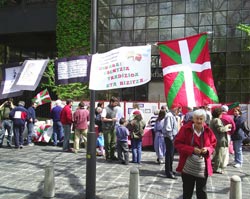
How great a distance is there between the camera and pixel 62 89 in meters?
23.7

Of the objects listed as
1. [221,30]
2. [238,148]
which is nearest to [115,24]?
[221,30]

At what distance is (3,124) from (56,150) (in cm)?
236

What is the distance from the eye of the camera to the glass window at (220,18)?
70.7 feet

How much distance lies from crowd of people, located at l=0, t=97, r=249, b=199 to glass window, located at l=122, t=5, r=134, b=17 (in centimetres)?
1254

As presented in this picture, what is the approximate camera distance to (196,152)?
496 cm

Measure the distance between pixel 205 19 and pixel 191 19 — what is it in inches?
35.6

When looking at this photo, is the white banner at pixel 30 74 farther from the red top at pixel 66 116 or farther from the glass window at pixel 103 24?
the glass window at pixel 103 24

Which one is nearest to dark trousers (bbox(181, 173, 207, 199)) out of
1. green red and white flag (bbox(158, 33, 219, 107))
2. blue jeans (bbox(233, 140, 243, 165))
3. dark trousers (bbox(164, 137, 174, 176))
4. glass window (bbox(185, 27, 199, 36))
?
green red and white flag (bbox(158, 33, 219, 107))

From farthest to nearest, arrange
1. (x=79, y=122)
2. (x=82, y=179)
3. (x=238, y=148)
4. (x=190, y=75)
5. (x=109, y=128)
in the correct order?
(x=79, y=122) → (x=109, y=128) → (x=238, y=148) → (x=82, y=179) → (x=190, y=75)

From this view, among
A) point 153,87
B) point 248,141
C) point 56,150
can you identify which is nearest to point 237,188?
point 56,150

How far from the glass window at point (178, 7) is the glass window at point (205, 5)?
1.16 m

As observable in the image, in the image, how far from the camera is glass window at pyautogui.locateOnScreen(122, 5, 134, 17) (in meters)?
23.5

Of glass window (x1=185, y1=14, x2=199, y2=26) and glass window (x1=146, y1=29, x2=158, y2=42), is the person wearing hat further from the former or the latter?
glass window (x1=185, y1=14, x2=199, y2=26)

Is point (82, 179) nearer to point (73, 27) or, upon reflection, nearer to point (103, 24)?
point (103, 24)
